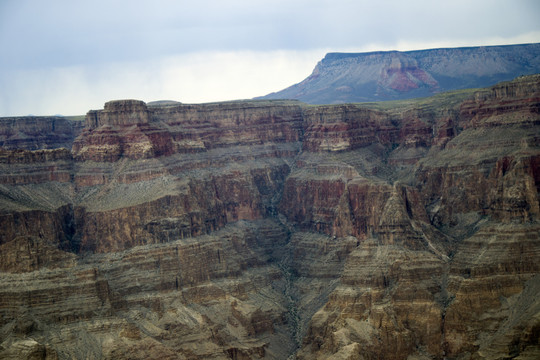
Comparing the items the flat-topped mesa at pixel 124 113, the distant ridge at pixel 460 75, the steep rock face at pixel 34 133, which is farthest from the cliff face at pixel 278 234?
the distant ridge at pixel 460 75

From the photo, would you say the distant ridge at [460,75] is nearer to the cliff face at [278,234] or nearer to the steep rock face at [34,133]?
the cliff face at [278,234]

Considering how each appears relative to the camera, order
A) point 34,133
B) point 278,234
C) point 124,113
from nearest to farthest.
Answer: point 124,113
point 278,234
point 34,133

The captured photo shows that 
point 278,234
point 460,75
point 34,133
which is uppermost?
point 460,75

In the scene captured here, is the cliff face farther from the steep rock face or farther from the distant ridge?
the distant ridge

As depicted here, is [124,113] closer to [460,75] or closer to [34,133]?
[34,133]

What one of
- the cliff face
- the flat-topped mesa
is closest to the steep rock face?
the cliff face

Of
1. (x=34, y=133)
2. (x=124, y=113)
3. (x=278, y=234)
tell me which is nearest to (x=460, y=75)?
(x=278, y=234)

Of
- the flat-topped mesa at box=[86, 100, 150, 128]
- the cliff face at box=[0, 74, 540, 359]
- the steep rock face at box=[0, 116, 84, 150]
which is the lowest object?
the cliff face at box=[0, 74, 540, 359]

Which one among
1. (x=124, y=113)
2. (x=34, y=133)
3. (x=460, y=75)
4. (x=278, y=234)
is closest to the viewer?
(x=124, y=113)

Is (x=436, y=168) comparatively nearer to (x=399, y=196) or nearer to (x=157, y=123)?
(x=399, y=196)

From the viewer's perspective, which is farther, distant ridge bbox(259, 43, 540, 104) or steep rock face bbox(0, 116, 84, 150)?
distant ridge bbox(259, 43, 540, 104)
